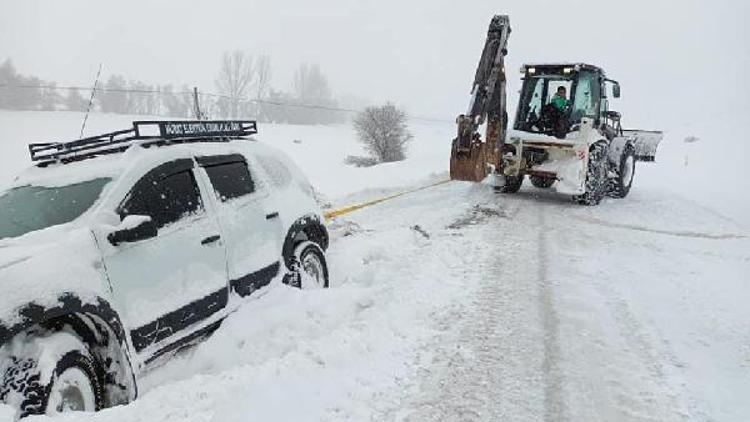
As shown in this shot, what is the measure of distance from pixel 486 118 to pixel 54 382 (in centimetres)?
1040

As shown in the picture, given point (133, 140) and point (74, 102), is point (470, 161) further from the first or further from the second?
point (74, 102)

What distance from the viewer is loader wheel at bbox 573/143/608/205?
12109 millimetres

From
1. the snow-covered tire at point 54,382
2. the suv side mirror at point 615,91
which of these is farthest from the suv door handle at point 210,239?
the suv side mirror at point 615,91

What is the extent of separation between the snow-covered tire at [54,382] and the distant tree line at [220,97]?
2059 inches

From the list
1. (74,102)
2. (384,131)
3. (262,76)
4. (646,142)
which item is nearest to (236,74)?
(262,76)

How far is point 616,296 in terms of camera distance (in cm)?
635

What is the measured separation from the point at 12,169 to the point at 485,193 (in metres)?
21.5

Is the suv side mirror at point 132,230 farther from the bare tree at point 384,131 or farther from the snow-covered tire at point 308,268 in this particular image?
the bare tree at point 384,131

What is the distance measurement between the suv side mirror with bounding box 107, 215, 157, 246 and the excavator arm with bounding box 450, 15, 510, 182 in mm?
8606

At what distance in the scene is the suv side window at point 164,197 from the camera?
4.25 meters

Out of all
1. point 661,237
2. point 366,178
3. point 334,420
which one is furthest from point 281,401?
point 366,178

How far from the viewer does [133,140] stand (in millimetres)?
4938

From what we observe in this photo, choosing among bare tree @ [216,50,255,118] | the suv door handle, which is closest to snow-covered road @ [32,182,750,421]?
the suv door handle

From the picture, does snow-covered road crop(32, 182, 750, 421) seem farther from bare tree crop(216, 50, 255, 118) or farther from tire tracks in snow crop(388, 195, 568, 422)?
bare tree crop(216, 50, 255, 118)
